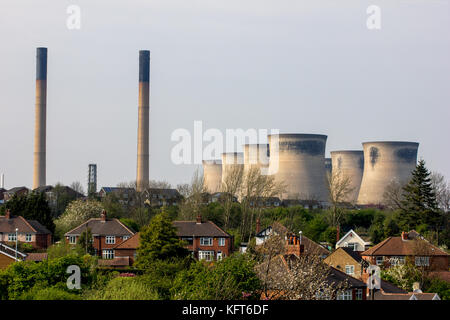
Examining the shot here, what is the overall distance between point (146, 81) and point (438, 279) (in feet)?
146

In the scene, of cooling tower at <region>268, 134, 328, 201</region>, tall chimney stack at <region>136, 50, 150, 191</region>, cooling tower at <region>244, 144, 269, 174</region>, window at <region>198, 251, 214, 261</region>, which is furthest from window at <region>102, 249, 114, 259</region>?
cooling tower at <region>244, 144, 269, 174</region>

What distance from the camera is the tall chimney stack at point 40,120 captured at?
70.2 metres

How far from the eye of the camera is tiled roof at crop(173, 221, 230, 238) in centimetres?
4244

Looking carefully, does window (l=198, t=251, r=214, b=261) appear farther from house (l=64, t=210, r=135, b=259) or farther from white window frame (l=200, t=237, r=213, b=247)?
house (l=64, t=210, r=135, b=259)

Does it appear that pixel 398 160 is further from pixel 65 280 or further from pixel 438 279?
pixel 65 280

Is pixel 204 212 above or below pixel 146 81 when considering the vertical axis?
below

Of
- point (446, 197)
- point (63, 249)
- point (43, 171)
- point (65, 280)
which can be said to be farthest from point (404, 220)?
point (43, 171)

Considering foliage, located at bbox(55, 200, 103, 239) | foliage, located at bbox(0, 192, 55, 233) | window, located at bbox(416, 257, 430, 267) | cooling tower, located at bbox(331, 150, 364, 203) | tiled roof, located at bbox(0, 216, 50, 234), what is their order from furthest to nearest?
cooling tower, located at bbox(331, 150, 364, 203), foliage, located at bbox(55, 200, 103, 239), foliage, located at bbox(0, 192, 55, 233), tiled roof, located at bbox(0, 216, 50, 234), window, located at bbox(416, 257, 430, 267)

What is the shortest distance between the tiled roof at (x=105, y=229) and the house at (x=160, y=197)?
18361 millimetres

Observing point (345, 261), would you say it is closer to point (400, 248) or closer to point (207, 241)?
point (400, 248)

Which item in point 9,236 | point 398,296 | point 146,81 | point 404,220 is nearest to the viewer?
point 398,296

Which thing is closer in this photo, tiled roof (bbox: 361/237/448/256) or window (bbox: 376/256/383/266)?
tiled roof (bbox: 361/237/448/256)

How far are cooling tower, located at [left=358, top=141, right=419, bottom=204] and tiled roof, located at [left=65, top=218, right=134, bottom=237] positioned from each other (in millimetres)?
33826

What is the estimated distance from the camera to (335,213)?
53562mm
